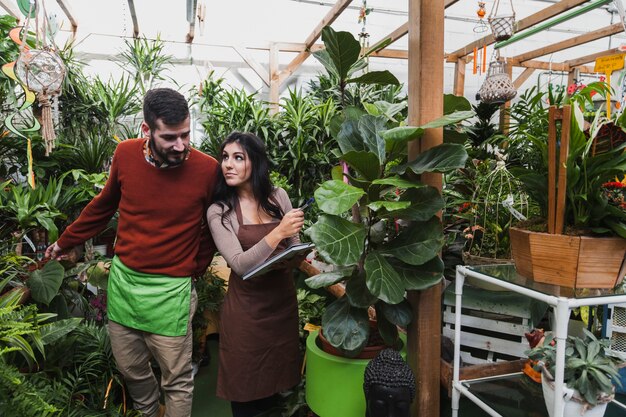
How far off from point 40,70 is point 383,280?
77.0 inches

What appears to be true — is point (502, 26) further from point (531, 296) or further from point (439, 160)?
point (531, 296)

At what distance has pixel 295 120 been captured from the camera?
144 inches

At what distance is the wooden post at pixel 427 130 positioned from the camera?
4.81ft

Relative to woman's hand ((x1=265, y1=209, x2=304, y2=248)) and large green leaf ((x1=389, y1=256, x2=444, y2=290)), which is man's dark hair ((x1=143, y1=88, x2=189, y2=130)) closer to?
woman's hand ((x1=265, y1=209, x2=304, y2=248))

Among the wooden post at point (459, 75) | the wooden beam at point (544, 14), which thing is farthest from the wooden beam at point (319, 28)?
the wooden post at point (459, 75)

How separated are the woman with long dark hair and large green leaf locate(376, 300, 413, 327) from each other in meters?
0.49

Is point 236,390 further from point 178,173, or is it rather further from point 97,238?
point 97,238

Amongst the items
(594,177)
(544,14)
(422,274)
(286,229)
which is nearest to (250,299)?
(286,229)

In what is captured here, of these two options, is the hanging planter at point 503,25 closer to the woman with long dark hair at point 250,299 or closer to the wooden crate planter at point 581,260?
the woman with long dark hair at point 250,299

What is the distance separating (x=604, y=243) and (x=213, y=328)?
2.87m

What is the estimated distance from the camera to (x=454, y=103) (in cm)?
156

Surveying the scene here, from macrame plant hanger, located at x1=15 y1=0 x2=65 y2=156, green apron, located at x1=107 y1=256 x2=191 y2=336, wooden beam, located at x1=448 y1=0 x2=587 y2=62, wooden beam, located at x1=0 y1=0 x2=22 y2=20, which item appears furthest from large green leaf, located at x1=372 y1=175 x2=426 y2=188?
wooden beam, located at x1=0 y1=0 x2=22 y2=20

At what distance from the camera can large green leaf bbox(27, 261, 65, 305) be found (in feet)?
6.73

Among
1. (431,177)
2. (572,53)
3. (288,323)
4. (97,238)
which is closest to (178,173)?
(288,323)
